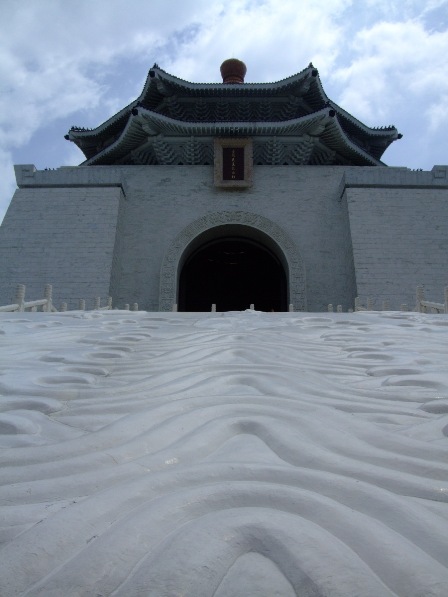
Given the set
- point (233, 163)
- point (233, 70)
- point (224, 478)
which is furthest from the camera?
point (233, 70)

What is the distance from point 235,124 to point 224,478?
1220 cm

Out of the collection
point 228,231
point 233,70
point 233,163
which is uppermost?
point 233,70

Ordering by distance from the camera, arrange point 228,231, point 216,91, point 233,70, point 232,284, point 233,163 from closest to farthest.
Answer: point 233,163 < point 228,231 < point 216,91 < point 233,70 < point 232,284

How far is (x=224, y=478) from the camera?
133 cm

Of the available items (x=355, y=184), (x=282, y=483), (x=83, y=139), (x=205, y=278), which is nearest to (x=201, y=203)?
(x=355, y=184)

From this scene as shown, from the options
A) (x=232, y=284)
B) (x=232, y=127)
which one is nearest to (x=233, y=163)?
(x=232, y=127)

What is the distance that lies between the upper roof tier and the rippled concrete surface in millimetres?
10845

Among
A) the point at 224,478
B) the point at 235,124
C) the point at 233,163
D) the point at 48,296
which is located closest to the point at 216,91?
the point at 235,124

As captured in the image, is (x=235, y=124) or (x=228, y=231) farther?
(x=228, y=231)

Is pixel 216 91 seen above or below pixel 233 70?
below

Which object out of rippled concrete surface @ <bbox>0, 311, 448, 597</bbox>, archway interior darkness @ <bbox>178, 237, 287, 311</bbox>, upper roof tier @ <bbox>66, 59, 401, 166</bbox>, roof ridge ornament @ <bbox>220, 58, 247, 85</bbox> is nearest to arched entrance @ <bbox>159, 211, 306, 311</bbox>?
upper roof tier @ <bbox>66, 59, 401, 166</bbox>

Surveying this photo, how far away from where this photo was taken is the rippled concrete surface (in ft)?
3.31

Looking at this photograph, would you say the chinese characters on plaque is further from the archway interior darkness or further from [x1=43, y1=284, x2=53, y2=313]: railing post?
the archway interior darkness

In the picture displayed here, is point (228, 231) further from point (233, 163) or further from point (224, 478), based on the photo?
point (224, 478)
